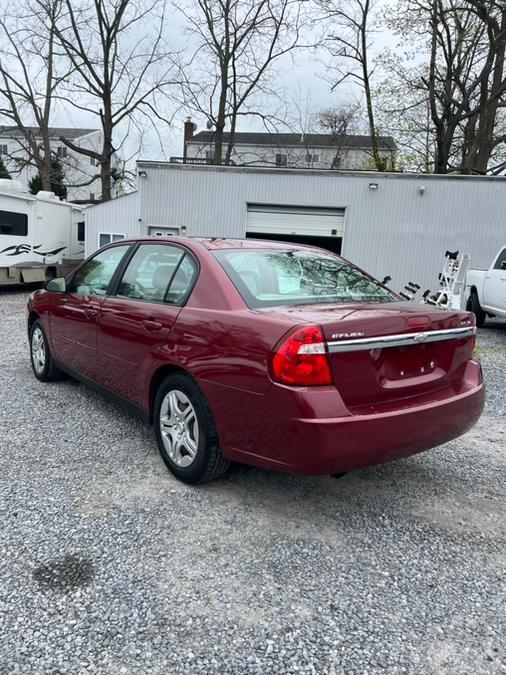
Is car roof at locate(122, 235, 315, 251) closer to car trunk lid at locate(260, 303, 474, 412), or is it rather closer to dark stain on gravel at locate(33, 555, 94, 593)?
car trunk lid at locate(260, 303, 474, 412)

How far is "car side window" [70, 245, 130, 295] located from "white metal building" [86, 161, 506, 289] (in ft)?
37.8

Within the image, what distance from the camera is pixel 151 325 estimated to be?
3367mm

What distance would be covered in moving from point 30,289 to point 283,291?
15770mm

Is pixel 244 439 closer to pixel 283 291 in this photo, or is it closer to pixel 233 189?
pixel 283 291

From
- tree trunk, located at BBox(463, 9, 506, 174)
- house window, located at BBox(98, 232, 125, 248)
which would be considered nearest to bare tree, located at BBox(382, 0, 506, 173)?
tree trunk, located at BBox(463, 9, 506, 174)

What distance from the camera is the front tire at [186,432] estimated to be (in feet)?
9.61

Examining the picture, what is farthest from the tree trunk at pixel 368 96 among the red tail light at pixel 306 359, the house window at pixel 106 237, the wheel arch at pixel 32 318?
the red tail light at pixel 306 359

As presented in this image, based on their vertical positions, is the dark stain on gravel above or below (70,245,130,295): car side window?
below

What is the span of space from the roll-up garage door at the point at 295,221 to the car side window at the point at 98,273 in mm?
11674

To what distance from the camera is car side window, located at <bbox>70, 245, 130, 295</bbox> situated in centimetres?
419

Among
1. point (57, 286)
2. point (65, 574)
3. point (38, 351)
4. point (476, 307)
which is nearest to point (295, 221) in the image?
point (476, 307)

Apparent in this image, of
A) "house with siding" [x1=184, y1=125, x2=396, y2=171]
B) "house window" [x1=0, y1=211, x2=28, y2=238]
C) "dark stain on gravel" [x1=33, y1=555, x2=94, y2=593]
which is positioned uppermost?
"house with siding" [x1=184, y1=125, x2=396, y2=171]

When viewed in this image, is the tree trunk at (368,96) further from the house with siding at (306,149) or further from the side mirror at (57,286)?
the side mirror at (57,286)

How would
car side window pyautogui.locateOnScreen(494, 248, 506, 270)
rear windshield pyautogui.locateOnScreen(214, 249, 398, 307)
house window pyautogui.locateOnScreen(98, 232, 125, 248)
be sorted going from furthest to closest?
1. house window pyautogui.locateOnScreen(98, 232, 125, 248)
2. car side window pyautogui.locateOnScreen(494, 248, 506, 270)
3. rear windshield pyautogui.locateOnScreen(214, 249, 398, 307)
